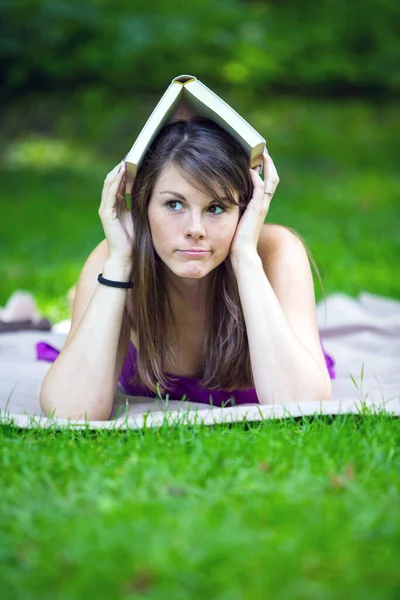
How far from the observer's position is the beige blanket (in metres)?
2.99

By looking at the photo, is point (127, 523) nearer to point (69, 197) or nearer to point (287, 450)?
point (287, 450)

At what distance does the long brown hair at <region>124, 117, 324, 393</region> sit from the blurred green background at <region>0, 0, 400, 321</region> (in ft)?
18.0

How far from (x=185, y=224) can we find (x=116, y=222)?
13.3 inches

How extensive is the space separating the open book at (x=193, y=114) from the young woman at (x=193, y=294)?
44 mm

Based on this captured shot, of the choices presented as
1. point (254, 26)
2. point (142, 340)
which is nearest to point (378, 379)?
point (142, 340)

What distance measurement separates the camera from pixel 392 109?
1288 cm

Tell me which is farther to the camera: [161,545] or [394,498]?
[394,498]

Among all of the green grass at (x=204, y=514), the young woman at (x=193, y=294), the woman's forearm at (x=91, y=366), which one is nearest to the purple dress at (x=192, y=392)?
the young woman at (x=193, y=294)

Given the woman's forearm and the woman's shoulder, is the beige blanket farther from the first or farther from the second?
the woman's shoulder

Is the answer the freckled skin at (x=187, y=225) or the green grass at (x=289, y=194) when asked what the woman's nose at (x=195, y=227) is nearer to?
the freckled skin at (x=187, y=225)

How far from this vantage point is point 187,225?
301 cm

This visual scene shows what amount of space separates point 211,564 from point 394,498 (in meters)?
0.63

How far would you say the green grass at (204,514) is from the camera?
185 cm

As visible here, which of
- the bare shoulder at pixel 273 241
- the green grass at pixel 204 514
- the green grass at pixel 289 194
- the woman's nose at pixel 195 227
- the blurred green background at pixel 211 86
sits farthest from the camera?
the blurred green background at pixel 211 86
